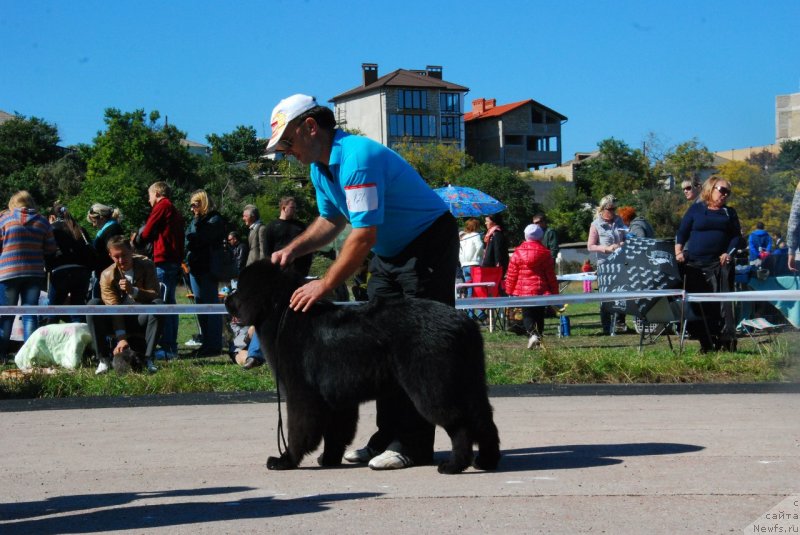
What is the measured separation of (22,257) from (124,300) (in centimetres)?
144

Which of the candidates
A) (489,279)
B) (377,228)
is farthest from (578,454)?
(489,279)

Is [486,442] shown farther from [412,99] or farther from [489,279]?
[412,99]

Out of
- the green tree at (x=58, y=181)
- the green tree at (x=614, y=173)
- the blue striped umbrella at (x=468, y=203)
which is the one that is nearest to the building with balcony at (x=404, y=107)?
the green tree at (x=614, y=173)

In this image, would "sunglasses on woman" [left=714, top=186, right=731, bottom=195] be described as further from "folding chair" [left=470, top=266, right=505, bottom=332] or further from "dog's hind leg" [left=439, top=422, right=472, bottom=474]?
"dog's hind leg" [left=439, top=422, right=472, bottom=474]

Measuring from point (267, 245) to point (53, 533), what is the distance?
Answer: 640cm

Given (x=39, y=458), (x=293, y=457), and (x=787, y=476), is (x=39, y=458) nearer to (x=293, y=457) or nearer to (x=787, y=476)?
(x=293, y=457)

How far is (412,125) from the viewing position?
13488cm

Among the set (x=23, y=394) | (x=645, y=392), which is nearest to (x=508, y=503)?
(x=645, y=392)

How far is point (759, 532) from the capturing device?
3.99m

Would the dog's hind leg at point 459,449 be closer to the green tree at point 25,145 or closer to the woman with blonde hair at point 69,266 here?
the woman with blonde hair at point 69,266

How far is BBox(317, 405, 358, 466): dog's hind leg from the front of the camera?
5547 mm

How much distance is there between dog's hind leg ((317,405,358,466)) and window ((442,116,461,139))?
133787 mm

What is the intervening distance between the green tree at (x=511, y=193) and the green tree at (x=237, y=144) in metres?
36.7

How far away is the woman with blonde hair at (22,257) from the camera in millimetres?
11844
